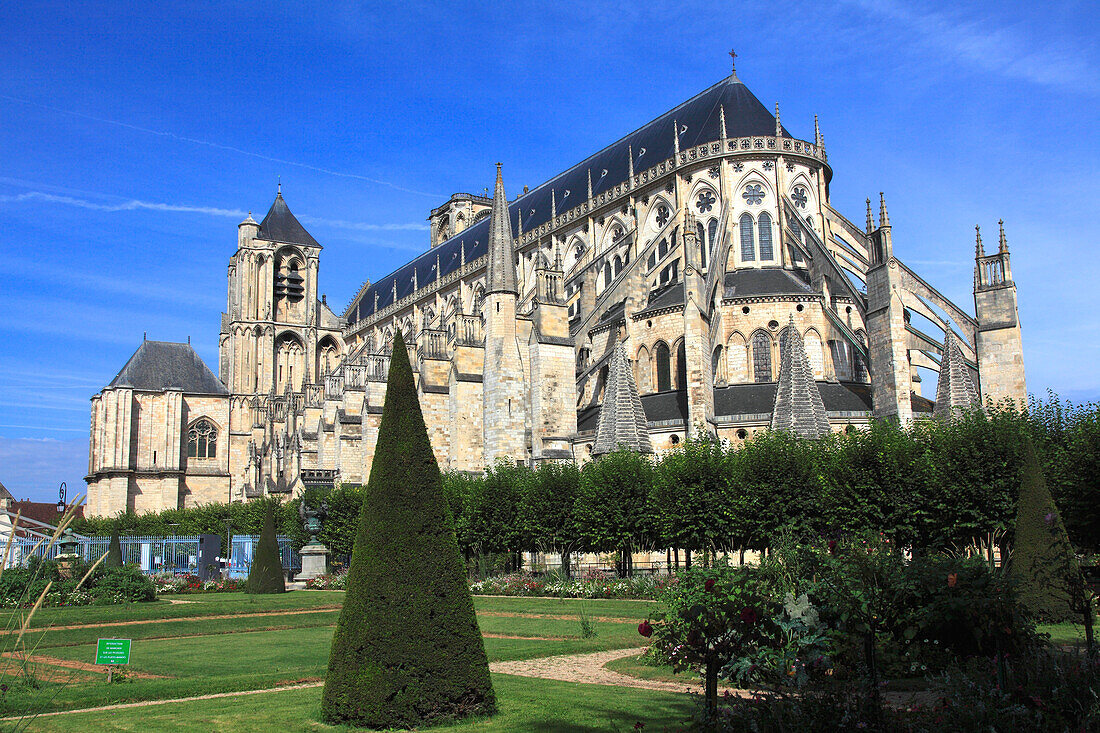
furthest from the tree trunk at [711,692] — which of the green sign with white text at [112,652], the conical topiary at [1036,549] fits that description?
the conical topiary at [1036,549]

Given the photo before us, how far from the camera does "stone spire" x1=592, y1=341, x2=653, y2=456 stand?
90.2 feet

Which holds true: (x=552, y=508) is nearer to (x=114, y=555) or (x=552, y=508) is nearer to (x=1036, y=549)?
(x=1036, y=549)

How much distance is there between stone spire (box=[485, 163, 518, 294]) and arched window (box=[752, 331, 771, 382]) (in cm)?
907

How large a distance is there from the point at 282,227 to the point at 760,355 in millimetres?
46938

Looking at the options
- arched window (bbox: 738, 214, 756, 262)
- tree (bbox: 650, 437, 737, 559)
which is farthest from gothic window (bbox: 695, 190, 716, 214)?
tree (bbox: 650, 437, 737, 559)

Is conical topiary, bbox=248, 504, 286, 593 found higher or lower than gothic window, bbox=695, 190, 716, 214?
lower

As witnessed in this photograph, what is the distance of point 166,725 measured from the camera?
26.7ft

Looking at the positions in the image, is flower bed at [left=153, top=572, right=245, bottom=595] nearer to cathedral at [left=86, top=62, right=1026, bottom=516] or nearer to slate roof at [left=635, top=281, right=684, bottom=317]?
cathedral at [left=86, top=62, right=1026, bottom=516]

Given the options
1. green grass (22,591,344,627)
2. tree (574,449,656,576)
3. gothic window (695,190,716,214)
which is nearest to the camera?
green grass (22,591,344,627)

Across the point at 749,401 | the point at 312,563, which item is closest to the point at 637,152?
the point at 749,401

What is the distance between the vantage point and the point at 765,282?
34375 millimetres

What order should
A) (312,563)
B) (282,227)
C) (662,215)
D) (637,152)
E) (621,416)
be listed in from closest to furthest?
(621,416) < (312,563) < (662,215) < (637,152) < (282,227)

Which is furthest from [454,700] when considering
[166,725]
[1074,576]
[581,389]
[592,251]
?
[592,251]

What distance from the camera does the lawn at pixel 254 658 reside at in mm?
8328
